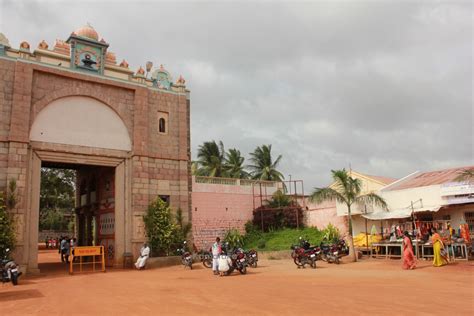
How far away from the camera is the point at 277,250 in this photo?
20984 millimetres

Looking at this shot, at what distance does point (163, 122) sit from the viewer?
66.4 ft

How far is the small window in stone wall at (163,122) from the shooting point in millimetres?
20047

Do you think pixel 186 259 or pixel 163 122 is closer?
pixel 186 259

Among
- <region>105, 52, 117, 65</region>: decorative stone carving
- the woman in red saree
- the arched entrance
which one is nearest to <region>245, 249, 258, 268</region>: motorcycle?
the arched entrance

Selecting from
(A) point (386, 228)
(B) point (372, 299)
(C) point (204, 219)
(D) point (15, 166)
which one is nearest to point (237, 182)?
(C) point (204, 219)

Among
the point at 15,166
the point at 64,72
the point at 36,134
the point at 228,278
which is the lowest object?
the point at 228,278

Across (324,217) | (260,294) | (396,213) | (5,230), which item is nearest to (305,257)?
(396,213)

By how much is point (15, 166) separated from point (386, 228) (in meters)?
18.0

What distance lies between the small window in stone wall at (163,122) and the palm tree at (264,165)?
1941cm

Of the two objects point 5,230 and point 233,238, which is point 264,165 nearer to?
point 233,238

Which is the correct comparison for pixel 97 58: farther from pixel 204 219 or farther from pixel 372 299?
pixel 372 299

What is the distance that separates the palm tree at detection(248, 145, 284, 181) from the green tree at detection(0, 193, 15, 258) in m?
25.8

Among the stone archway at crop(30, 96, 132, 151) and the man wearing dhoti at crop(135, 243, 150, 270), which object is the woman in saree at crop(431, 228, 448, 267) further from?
the stone archway at crop(30, 96, 132, 151)

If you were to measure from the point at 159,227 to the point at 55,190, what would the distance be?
21.1 meters
